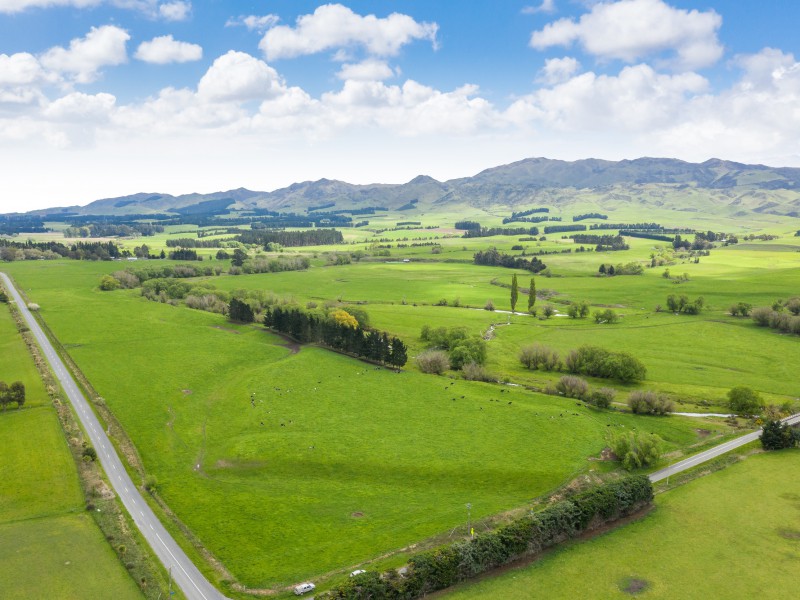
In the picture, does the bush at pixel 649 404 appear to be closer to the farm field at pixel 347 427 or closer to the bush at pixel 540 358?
the farm field at pixel 347 427

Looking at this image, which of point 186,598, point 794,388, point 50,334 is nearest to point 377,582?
point 186,598

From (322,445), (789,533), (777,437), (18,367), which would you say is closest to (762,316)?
(777,437)

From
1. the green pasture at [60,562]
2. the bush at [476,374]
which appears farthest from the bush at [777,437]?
the green pasture at [60,562]

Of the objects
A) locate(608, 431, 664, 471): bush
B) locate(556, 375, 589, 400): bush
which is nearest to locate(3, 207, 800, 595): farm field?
locate(608, 431, 664, 471): bush

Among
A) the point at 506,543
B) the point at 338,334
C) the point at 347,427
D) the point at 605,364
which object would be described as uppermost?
the point at 338,334

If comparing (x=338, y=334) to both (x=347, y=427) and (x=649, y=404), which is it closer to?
(x=347, y=427)
